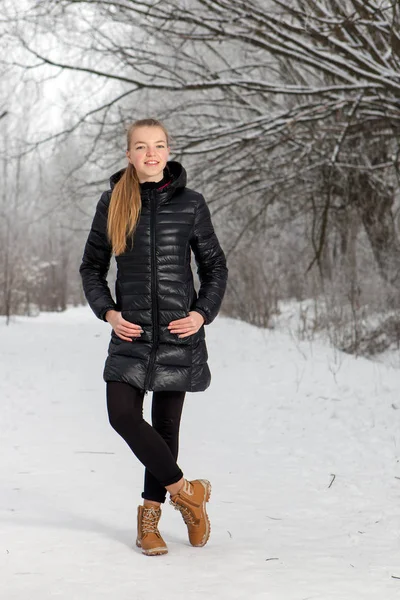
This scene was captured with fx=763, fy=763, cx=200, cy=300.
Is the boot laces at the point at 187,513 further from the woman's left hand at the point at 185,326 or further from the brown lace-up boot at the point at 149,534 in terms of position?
the woman's left hand at the point at 185,326

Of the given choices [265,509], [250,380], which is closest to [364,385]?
[250,380]

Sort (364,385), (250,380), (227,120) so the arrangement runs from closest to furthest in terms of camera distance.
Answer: (364,385)
(250,380)
(227,120)

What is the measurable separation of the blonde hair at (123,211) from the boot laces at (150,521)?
99cm

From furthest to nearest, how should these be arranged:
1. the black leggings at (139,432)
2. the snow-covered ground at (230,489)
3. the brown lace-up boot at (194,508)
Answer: the brown lace-up boot at (194,508) → the black leggings at (139,432) → the snow-covered ground at (230,489)

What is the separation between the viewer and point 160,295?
9.26 ft

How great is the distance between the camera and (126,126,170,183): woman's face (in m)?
2.90

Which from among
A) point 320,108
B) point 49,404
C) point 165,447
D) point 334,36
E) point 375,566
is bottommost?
point 49,404

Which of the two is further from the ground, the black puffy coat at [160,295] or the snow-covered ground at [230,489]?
the black puffy coat at [160,295]

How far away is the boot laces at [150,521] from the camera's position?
9.39 ft

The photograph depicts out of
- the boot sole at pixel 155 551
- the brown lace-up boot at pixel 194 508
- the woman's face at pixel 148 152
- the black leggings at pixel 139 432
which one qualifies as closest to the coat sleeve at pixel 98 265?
the woman's face at pixel 148 152

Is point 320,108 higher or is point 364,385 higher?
point 320,108

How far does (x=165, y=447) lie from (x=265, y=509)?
40.4 inches

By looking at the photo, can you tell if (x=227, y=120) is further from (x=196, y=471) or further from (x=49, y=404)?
(x=196, y=471)

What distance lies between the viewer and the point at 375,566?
2.73 m
